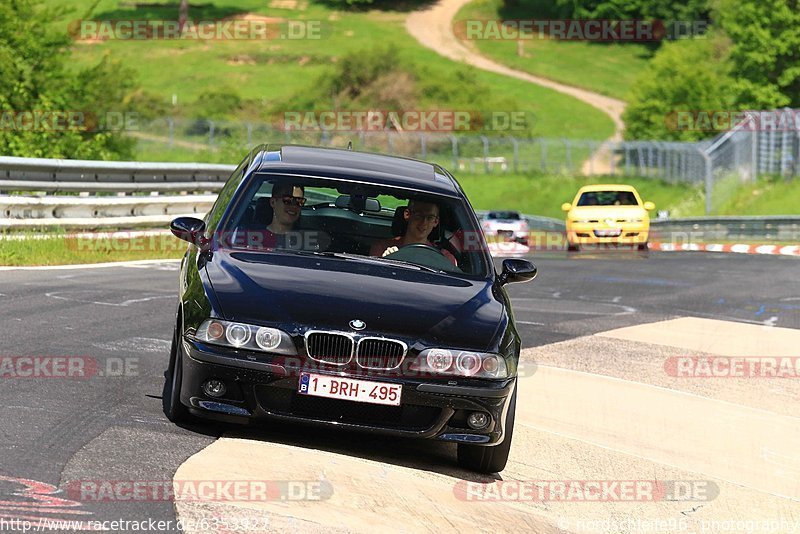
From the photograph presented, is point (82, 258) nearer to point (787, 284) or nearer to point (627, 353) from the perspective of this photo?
point (627, 353)

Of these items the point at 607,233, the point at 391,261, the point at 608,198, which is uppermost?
the point at 391,261

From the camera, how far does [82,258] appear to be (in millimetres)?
18188

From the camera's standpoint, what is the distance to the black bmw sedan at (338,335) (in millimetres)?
6949

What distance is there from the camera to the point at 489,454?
7.44 meters

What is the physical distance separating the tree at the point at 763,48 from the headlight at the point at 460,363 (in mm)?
67630

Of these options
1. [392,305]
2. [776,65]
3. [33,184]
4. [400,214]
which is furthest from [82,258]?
[776,65]

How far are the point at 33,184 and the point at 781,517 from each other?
1334 centimetres

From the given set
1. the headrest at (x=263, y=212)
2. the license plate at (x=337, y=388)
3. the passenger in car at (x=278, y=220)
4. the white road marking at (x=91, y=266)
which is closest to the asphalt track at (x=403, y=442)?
the license plate at (x=337, y=388)

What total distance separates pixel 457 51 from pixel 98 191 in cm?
10501

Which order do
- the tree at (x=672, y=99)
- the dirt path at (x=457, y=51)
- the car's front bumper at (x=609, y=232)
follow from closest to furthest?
the car's front bumper at (x=609, y=232) < the tree at (x=672, y=99) < the dirt path at (x=457, y=51)

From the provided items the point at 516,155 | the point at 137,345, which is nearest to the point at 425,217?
the point at 137,345

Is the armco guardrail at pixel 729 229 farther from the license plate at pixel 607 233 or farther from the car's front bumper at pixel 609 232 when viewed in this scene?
the license plate at pixel 607 233

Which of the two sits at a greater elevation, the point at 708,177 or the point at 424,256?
the point at 424,256

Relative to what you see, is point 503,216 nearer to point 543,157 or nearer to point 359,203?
point 543,157
